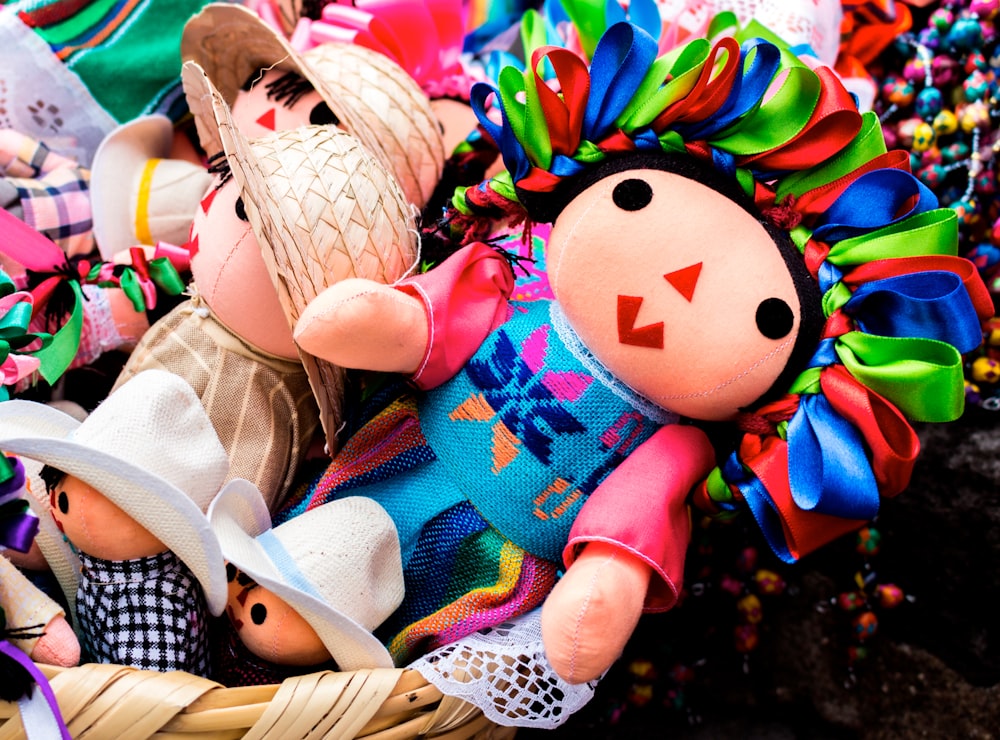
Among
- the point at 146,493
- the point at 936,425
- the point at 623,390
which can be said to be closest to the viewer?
the point at 146,493

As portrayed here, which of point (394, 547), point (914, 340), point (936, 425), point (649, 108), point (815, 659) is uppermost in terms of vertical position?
point (649, 108)

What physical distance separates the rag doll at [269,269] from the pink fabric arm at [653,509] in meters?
0.29

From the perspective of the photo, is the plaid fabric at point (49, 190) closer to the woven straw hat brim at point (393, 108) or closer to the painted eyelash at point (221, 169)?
the painted eyelash at point (221, 169)

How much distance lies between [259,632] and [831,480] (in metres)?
0.50

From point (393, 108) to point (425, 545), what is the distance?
49 cm

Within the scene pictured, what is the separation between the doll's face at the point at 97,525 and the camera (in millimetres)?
690

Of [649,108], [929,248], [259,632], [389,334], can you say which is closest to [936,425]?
[929,248]

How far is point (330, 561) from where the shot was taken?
0.75 meters

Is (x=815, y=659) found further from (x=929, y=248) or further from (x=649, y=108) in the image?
(x=649, y=108)

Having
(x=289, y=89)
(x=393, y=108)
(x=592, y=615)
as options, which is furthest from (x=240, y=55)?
(x=592, y=615)

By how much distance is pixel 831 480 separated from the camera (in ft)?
2.20

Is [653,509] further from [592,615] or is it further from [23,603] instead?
[23,603]

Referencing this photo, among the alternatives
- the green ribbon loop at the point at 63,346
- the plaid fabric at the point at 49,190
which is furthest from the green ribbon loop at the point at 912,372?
the plaid fabric at the point at 49,190

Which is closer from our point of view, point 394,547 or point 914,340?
point 914,340
